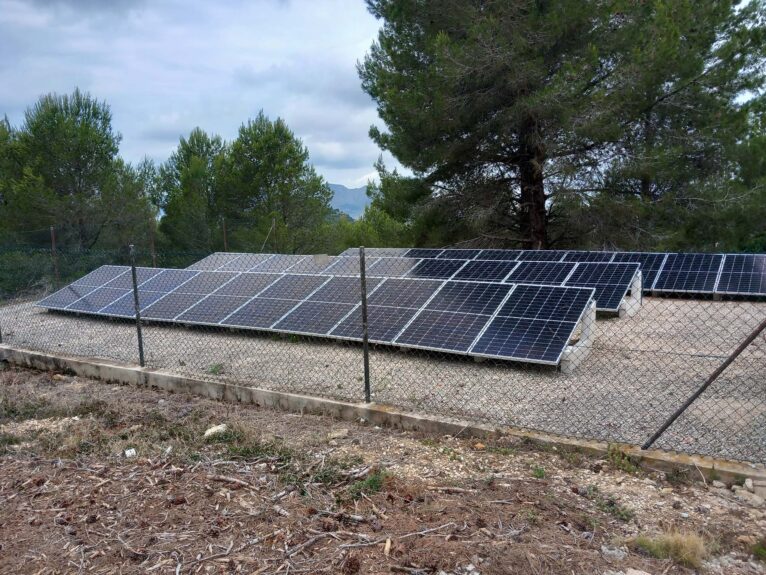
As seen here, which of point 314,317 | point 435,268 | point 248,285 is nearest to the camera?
point 314,317

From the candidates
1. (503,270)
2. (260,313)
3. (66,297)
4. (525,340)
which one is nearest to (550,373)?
(525,340)

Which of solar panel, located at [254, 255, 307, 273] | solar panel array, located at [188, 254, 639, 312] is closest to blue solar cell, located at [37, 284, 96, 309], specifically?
solar panel, located at [254, 255, 307, 273]

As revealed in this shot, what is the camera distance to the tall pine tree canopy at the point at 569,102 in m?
12.2

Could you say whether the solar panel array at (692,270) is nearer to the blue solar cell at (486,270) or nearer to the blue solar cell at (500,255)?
Answer: the blue solar cell at (500,255)

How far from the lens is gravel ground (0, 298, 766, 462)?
14.6ft

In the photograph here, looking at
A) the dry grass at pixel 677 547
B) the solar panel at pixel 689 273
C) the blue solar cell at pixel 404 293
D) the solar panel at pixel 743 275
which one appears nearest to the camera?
the dry grass at pixel 677 547

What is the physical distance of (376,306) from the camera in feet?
23.9

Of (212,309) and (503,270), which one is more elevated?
(503,270)

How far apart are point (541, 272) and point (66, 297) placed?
8.67 meters

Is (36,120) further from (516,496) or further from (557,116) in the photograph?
(516,496)

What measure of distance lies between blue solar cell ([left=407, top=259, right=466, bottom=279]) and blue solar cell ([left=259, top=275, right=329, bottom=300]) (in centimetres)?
193

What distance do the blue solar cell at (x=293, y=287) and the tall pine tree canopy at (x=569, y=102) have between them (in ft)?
19.9

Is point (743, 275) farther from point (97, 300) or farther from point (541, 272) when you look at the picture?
point (97, 300)

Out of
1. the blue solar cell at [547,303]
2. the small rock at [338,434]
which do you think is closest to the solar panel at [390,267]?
the blue solar cell at [547,303]
